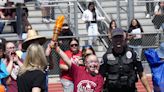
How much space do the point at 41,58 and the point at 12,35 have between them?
9207 millimetres

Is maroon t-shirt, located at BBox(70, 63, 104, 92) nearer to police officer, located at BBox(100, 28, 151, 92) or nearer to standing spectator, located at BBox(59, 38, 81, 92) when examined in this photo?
police officer, located at BBox(100, 28, 151, 92)

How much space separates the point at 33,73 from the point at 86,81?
1342 mm

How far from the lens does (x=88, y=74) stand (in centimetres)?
755

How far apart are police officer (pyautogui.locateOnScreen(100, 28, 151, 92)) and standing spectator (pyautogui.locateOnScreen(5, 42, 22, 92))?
1.45 metres

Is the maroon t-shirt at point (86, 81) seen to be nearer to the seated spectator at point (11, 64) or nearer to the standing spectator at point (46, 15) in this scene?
the seated spectator at point (11, 64)

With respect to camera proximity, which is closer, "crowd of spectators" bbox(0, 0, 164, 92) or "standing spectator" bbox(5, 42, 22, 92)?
"crowd of spectators" bbox(0, 0, 164, 92)

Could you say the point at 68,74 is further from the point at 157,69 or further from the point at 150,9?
the point at 150,9

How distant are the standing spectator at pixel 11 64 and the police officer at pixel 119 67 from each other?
145 centimetres

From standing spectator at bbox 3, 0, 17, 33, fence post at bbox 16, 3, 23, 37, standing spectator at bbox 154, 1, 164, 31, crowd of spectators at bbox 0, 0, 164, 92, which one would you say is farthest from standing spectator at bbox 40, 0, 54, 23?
crowd of spectators at bbox 0, 0, 164, 92

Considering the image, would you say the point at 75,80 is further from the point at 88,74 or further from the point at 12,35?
the point at 12,35

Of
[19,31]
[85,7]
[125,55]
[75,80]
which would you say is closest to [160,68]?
[125,55]

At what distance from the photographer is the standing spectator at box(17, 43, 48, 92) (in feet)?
20.7

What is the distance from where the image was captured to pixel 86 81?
753cm

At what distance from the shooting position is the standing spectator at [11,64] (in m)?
8.32
